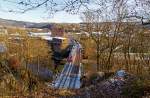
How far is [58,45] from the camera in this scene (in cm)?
8131

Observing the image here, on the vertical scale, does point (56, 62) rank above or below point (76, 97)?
below

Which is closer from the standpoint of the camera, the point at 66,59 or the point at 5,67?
the point at 5,67

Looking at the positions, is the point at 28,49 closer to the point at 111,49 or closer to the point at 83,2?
the point at 111,49

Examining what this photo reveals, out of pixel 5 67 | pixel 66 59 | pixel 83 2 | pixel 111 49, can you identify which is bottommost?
pixel 66 59

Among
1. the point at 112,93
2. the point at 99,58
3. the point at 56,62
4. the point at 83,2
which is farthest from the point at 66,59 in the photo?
the point at 83,2

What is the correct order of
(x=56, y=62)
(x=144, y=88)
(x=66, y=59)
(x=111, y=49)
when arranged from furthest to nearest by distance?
(x=66, y=59) → (x=56, y=62) → (x=111, y=49) → (x=144, y=88)

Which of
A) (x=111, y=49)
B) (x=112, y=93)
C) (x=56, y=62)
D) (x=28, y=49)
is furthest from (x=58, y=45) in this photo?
(x=112, y=93)

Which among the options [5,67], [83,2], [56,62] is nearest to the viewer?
[83,2]

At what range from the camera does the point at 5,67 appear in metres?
10.4

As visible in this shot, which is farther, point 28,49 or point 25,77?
point 28,49

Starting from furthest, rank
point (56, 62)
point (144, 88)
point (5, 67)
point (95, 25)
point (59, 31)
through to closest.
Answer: point (59, 31) → point (56, 62) → point (95, 25) → point (144, 88) → point (5, 67)

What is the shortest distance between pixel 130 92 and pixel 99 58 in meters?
33.4

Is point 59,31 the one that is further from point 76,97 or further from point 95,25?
point 76,97

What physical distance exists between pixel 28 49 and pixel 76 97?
48.6m
